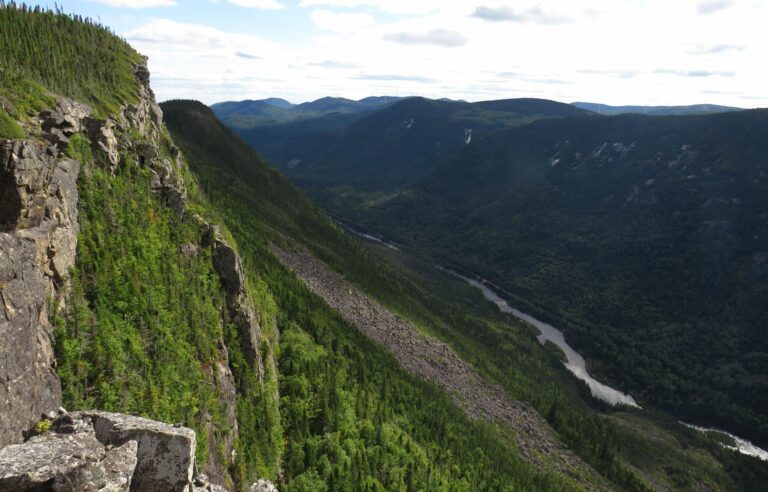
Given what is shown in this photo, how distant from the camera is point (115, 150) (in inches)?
1592

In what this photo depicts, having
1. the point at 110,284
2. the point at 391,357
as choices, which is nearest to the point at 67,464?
the point at 110,284

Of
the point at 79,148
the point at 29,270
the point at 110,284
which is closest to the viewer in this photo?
the point at 29,270

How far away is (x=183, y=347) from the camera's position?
1323 inches

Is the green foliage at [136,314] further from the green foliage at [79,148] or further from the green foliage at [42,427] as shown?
the green foliage at [42,427]

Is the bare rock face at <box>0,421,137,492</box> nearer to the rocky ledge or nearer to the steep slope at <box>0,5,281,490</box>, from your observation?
the rocky ledge

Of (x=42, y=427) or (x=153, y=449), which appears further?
(x=42, y=427)

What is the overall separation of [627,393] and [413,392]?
124 m

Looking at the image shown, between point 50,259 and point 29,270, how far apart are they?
2.70m

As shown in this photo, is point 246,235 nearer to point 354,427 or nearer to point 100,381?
point 354,427

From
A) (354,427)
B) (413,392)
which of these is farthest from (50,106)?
(413,392)

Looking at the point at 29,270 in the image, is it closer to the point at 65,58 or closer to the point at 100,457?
the point at 100,457

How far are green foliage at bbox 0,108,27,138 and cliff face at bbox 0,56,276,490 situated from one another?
62.8 inches

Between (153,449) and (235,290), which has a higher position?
(153,449)

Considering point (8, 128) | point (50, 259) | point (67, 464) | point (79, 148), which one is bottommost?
point (67, 464)
